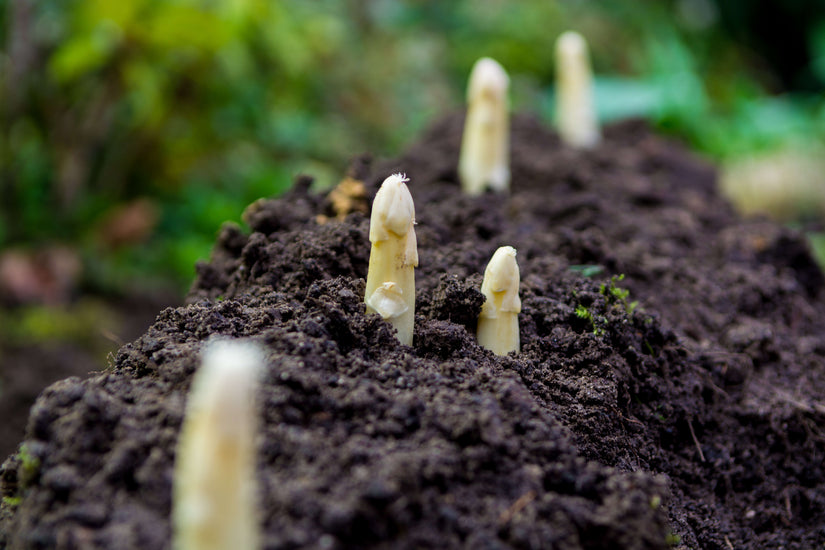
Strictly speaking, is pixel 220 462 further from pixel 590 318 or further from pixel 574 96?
pixel 574 96

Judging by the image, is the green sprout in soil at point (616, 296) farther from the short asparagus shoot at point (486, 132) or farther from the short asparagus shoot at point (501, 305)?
the short asparagus shoot at point (486, 132)

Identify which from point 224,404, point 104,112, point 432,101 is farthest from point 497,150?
point 432,101

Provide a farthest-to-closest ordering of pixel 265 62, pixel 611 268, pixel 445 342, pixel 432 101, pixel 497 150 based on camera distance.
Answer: pixel 432 101 → pixel 265 62 → pixel 497 150 → pixel 611 268 → pixel 445 342

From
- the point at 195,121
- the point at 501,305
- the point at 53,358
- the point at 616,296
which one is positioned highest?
the point at 195,121

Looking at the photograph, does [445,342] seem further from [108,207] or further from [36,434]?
[108,207]

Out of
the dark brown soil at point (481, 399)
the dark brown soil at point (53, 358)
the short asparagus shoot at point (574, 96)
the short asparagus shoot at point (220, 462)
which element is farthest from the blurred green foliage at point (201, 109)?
the short asparagus shoot at point (220, 462)

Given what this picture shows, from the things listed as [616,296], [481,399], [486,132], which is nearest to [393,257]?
[481,399]
